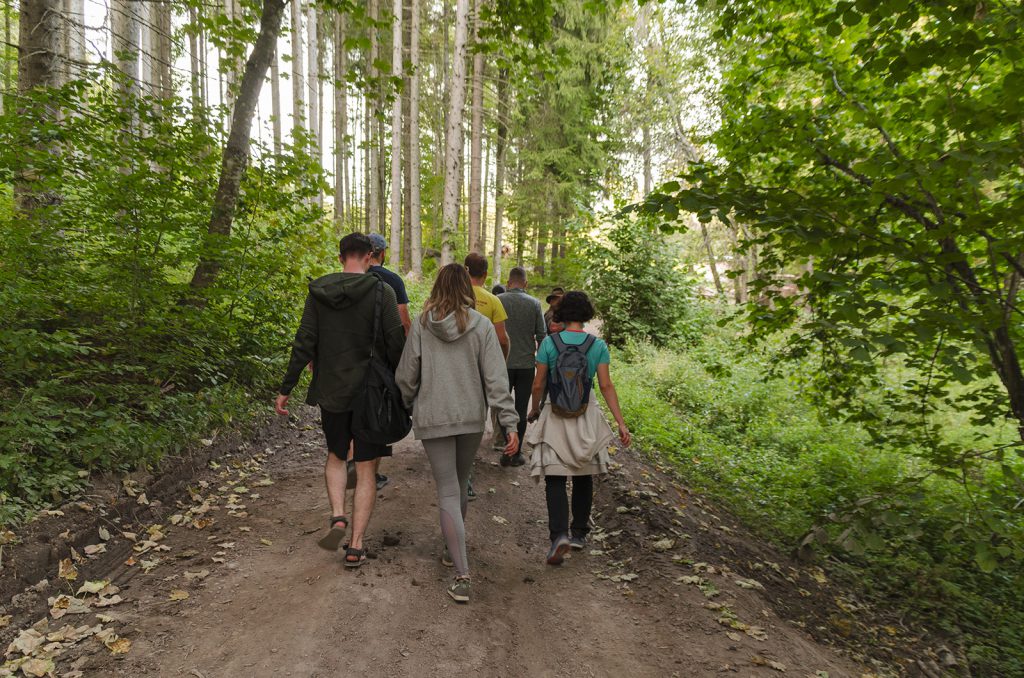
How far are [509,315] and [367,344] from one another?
286 cm

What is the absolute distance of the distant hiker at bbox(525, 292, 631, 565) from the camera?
15.7 ft

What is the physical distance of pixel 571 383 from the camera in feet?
15.6

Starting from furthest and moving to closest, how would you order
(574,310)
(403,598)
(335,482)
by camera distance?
(574,310), (335,482), (403,598)

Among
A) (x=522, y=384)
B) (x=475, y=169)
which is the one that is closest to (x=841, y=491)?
(x=522, y=384)

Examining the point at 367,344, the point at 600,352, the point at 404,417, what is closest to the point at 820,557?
the point at 600,352

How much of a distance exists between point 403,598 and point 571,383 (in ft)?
6.49

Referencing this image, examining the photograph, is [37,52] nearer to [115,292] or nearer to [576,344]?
[115,292]

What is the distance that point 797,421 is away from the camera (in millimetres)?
10695

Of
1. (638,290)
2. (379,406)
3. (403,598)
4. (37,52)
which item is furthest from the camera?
(638,290)

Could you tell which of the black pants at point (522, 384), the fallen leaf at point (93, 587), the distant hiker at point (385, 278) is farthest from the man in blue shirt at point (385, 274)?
the fallen leaf at point (93, 587)

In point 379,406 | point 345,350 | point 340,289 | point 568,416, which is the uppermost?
point 340,289

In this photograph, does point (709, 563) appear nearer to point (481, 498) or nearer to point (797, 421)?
point (481, 498)

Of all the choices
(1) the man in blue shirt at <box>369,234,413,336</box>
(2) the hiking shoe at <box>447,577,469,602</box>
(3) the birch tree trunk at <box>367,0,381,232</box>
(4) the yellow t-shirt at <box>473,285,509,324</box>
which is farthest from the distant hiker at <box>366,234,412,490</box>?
(3) the birch tree trunk at <box>367,0,381,232</box>

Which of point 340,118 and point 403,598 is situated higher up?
point 340,118
